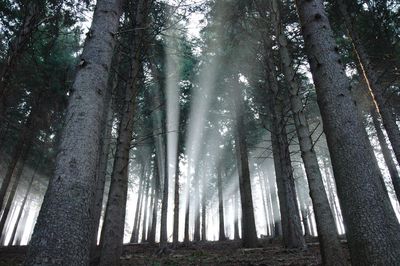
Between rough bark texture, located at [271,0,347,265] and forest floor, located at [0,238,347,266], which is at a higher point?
rough bark texture, located at [271,0,347,265]

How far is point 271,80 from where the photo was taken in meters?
8.64

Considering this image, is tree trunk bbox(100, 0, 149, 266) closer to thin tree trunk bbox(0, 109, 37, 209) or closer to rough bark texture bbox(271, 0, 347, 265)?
rough bark texture bbox(271, 0, 347, 265)

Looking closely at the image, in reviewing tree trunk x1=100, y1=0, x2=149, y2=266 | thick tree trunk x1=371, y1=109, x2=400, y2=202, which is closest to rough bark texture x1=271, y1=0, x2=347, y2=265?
tree trunk x1=100, y1=0, x2=149, y2=266

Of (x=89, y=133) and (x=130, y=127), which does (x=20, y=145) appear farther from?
(x=89, y=133)

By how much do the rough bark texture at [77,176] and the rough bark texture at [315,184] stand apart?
12.4 ft

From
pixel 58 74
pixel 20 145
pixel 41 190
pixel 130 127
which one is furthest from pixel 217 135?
pixel 41 190

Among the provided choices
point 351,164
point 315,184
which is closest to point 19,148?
point 315,184

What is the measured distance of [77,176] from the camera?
2.37m

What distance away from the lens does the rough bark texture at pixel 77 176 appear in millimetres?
2070

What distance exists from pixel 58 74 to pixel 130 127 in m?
10.6

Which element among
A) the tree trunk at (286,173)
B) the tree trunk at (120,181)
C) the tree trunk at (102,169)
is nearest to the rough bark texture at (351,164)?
the tree trunk at (120,181)

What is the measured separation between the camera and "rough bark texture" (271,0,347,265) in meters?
4.37

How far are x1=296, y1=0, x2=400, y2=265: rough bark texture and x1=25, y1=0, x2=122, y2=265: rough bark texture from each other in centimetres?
227

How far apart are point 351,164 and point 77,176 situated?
2433 mm
